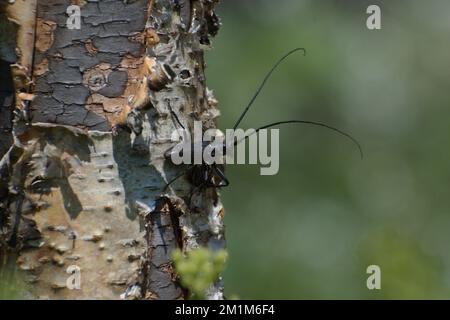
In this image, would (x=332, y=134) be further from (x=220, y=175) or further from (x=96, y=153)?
(x=96, y=153)

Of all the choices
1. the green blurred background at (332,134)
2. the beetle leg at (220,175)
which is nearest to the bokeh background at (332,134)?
the green blurred background at (332,134)

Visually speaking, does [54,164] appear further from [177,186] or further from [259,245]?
[259,245]

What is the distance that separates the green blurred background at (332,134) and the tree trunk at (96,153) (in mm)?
2465

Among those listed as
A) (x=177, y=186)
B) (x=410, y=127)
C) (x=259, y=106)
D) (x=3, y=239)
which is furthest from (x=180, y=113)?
(x=410, y=127)

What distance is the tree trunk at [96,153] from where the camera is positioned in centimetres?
240

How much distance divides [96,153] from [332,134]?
12.4ft

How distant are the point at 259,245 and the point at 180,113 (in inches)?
114

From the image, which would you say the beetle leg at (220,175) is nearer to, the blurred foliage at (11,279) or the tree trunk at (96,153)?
the tree trunk at (96,153)

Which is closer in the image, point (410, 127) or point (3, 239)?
point (3, 239)

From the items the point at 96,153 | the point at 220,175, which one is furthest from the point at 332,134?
the point at 96,153

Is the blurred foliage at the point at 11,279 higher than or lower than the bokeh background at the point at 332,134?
lower

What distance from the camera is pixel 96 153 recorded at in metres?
2.43

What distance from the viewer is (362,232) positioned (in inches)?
211

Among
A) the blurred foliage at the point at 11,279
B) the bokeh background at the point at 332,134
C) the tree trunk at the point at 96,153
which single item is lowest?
the blurred foliage at the point at 11,279
